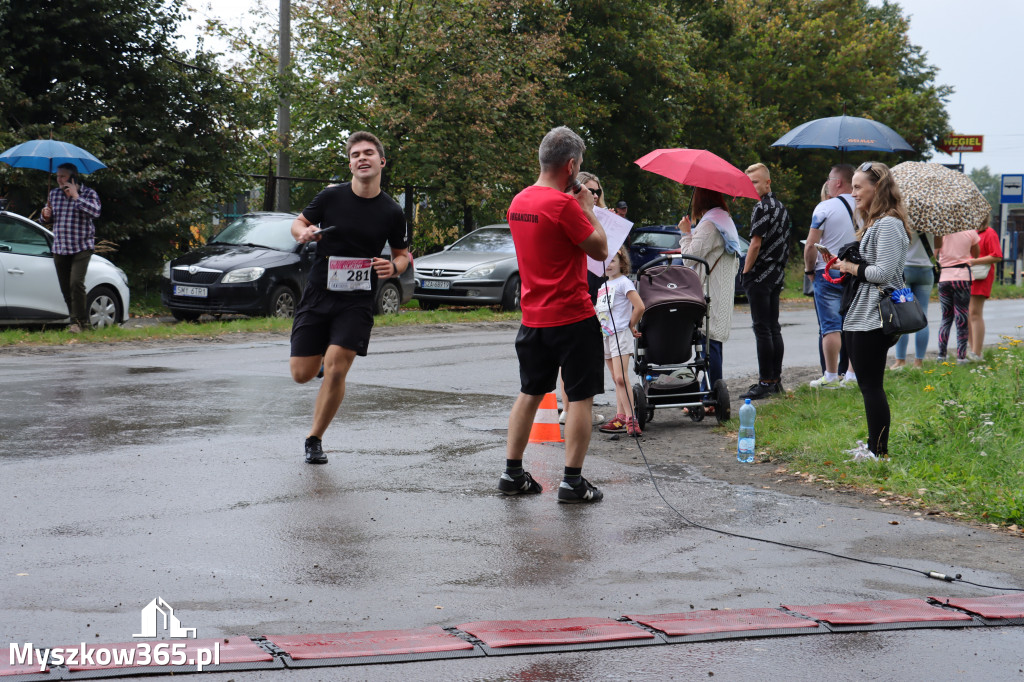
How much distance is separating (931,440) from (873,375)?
856mm

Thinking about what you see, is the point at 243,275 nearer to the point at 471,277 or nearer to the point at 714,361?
the point at 471,277

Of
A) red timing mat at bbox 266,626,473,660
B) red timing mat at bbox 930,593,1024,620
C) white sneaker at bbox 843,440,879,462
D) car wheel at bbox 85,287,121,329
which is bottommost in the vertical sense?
red timing mat at bbox 930,593,1024,620

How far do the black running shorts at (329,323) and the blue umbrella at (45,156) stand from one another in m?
9.89

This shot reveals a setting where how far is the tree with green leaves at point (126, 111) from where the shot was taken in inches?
784

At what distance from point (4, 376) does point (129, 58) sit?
11.8m

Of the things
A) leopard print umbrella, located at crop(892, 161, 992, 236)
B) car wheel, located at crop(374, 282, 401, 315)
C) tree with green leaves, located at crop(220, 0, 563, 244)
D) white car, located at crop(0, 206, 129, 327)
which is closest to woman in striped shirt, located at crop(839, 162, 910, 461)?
leopard print umbrella, located at crop(892, 161, 992, 236)

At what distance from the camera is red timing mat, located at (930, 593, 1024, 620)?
4.72 m

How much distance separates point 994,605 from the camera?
486 centimetres

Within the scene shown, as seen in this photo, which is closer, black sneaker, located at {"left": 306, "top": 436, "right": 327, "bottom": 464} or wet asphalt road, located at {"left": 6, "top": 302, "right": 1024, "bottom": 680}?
wet asphalt road, located at {"left": 6, "top": 302, "right": 1024, "bottom": 680}

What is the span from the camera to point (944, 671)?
13.5ft

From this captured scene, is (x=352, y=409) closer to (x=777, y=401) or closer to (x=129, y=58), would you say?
(x=777, y=401)

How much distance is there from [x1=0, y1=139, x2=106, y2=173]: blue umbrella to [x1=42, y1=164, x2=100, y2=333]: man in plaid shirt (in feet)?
2.42
